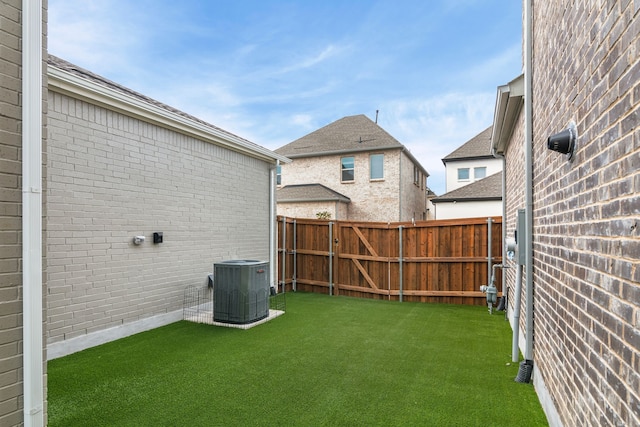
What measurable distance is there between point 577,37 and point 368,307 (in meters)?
6.39

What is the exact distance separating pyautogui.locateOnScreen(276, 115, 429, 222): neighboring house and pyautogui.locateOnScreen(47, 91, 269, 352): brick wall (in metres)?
9.80

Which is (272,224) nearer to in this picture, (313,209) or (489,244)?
(489,244)

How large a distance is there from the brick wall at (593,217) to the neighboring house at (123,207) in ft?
16.0

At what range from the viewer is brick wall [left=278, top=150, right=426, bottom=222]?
1716 centimetres

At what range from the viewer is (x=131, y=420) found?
3037 millimetres

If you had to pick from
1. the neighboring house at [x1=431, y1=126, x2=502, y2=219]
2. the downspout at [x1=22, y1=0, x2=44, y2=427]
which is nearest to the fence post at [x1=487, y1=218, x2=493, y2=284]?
the downspout at [x1=22, y1=0, x2=44, y2=427]

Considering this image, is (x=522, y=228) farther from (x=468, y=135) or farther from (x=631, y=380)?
(x=468, y=135)

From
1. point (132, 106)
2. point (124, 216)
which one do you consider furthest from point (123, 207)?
point (132, 106)

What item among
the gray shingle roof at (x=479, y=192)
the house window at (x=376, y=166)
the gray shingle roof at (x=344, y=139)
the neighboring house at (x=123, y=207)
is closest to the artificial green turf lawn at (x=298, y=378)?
the neighboring house at (x=123, y=207)

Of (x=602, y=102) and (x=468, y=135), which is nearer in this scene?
(x=602, y=102)

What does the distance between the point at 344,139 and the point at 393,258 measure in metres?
11.3

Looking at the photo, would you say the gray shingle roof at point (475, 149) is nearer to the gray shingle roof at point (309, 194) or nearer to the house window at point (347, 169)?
the house window at point (347, 169)

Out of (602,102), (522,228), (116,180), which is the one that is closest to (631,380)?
(602,102)

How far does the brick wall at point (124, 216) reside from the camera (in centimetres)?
468
